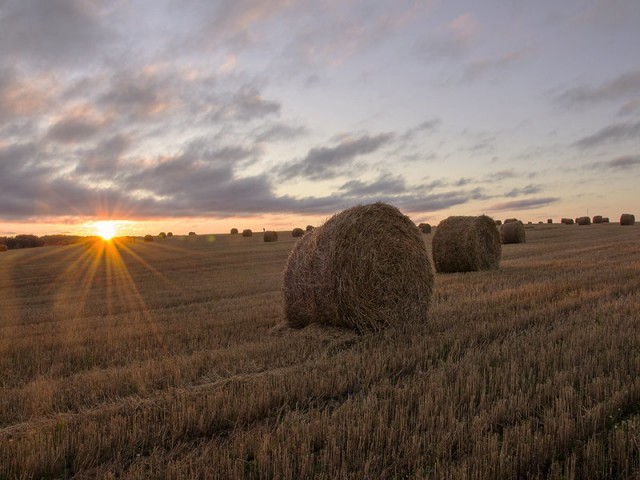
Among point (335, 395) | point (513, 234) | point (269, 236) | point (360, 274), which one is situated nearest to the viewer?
point (335, 395)

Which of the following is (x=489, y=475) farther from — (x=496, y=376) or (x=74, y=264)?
(x=74, y=264)

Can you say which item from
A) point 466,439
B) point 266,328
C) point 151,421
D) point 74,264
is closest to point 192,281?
point 266,328

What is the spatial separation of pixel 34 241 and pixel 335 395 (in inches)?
2097

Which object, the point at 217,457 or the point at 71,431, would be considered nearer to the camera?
the point at 217,457

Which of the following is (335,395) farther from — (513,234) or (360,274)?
(513,234)

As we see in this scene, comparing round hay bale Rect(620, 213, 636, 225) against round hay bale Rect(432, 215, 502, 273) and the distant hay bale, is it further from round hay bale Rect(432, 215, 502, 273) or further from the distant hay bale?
round hay bale Rect(432, 215, 502, 273)

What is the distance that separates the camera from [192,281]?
18.4m

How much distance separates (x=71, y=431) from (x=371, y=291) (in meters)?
5.26

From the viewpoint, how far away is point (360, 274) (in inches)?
325

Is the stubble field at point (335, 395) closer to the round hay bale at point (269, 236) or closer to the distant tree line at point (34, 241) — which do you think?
the round hay bale at point (269, 236)

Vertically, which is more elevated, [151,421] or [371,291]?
[371,291]

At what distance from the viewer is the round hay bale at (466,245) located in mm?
16328

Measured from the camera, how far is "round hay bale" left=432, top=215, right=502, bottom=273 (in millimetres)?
16328

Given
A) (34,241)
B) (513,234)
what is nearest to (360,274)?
(513,234)
